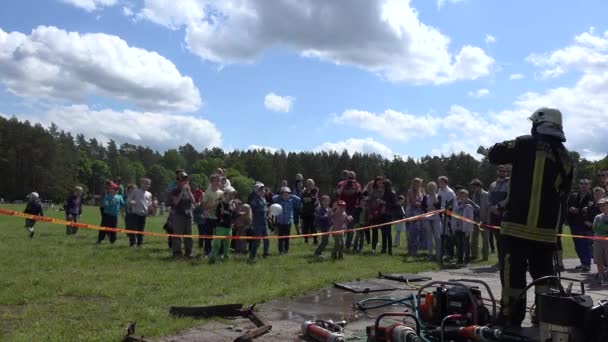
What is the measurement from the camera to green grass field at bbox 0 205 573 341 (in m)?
6.51

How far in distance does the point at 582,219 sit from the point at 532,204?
7519 millimetres

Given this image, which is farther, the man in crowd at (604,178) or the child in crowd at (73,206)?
the child in crowd at (73,206)

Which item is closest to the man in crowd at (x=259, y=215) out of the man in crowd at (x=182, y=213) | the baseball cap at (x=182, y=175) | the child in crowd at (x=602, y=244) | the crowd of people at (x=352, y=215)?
the crowd of people at (x=352, y=215)

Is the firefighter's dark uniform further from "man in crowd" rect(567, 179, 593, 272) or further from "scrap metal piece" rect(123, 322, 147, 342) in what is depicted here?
"man in crowd" rect(567, 179, 593, 272)

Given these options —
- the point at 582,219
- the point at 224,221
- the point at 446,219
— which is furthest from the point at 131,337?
the point at 582,219

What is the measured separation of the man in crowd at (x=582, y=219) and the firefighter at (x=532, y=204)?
7192 millimetres

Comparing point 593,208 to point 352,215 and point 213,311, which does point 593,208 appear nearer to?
point 352,215

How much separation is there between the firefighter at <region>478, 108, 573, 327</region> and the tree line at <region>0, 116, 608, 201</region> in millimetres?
64369

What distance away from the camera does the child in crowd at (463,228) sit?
13.2 meters

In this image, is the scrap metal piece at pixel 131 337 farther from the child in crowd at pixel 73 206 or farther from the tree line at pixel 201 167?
the tree line at pixel 201 167

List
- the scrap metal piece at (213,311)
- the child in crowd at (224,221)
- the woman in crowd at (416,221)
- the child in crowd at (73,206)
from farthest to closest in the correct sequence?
the child in crowd at (73,206) < the woman in crowd at (416,221) < the child in crowd at (224,221) < the scrap metal piece at (213,311)

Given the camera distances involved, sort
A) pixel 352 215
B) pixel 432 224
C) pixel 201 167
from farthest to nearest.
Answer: pixel 201 167, pixel 352 215, pixel 432 224

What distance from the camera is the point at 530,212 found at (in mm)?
5727

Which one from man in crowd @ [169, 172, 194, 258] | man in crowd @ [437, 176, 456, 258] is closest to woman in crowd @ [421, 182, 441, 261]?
man in crowd @ [437, 176, 456, 258]
